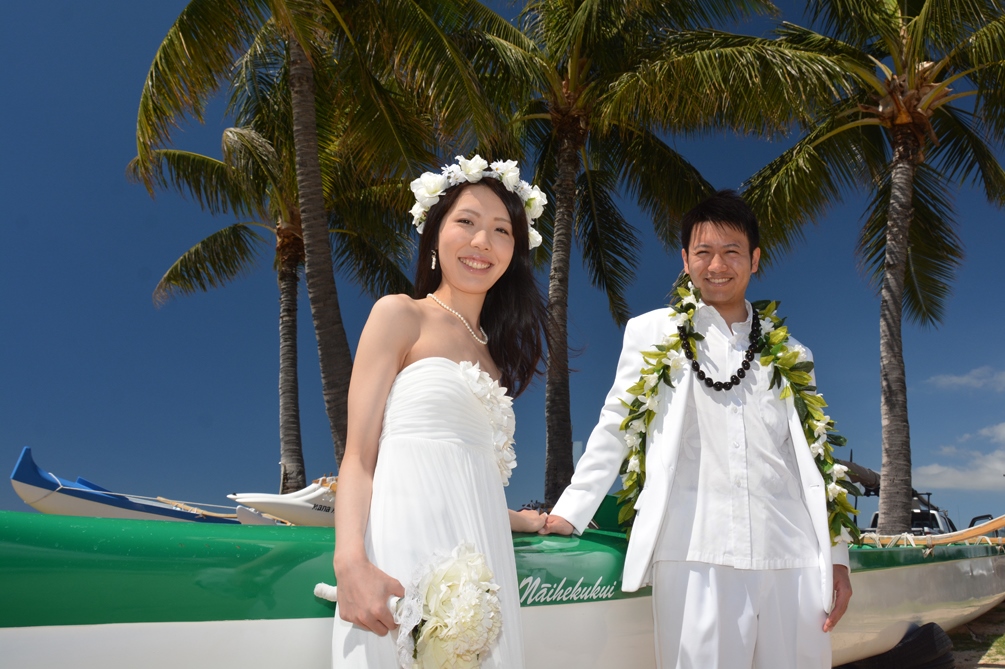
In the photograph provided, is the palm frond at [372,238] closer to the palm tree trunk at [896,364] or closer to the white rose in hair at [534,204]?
the palm tree trunk at [896,364]

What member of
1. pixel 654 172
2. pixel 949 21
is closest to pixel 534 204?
pixel 949 21

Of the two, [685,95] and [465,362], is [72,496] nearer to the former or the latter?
[465,362]

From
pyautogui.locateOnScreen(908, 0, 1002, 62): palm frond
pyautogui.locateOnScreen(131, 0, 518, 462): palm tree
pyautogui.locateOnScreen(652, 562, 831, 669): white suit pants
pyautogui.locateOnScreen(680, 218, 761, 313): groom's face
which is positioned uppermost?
pyautogui.locateOnScreen(908, 0, 1002, 62): palm frond

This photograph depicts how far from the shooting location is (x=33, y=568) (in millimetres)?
1703

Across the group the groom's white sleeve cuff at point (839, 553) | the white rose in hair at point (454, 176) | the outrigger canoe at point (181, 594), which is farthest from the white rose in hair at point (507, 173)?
the groom's white sleeve cuff at point (839, 553)

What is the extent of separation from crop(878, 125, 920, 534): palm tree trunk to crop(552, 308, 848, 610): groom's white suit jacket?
791 cm

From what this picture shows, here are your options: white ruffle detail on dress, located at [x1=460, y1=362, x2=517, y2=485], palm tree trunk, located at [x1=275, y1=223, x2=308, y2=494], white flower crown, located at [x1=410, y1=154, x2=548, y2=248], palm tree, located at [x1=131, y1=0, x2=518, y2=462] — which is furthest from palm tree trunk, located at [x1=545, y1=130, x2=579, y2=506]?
white ruffle detail on dress, located at [x1=460, y1=362, x2=517, y2=485]

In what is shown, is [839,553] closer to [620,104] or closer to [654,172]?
[620,104]

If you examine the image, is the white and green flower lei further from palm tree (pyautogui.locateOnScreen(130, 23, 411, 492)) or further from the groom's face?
palm tree (pyautogui.locateOnScreen(130, 23, 411, 492))

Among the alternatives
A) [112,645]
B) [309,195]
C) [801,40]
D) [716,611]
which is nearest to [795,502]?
[716,611]

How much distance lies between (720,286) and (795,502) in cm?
80

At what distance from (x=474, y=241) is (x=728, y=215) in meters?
1.14

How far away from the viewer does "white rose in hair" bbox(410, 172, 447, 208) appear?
2268mm

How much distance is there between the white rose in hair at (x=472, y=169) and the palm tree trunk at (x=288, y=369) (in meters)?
11.2
